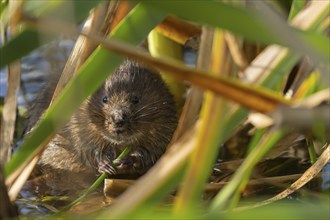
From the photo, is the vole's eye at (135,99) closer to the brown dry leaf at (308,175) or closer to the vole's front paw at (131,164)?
the vole's front paw at (131,164)

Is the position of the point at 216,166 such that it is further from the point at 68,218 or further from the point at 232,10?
the point at 232,10

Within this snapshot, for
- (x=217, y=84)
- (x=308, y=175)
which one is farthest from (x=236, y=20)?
(x=308, y=175)

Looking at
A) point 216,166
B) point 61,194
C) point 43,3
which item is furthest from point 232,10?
point 61,194

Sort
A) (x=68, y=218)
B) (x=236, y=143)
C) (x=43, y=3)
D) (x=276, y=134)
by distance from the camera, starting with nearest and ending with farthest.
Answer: (x=276, y=134)
(x=43, y=3)
(x=68, y=218)
(x=236, y=143)

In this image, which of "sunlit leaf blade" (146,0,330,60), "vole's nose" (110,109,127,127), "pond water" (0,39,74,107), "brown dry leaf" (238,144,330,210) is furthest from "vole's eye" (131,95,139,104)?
"sunlit leaf blade" (146,0,330,60)

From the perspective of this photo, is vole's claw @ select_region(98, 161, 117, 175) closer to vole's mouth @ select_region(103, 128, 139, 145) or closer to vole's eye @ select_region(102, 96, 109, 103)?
vole's mouth @ select_region(103, 128, 139, 145)

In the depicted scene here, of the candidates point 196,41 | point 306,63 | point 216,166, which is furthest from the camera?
point 196,41

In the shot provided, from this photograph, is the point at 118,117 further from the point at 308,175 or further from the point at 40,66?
the point at 40,66
